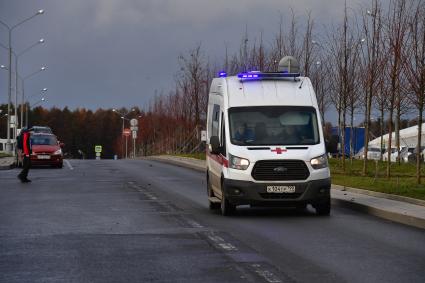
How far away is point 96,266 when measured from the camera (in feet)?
30.7

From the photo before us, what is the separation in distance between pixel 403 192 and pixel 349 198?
4.63 feet

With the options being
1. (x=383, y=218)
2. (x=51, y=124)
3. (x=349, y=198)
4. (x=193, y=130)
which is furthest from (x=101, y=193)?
(x=51, y=124)

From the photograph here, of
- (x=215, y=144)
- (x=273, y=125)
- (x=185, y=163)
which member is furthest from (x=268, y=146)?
(x=185, y=163)

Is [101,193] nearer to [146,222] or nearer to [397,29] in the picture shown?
[146,222]

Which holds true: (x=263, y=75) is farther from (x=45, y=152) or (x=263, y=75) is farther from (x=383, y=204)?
(x=45, y=152)

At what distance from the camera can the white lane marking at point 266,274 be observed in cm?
840

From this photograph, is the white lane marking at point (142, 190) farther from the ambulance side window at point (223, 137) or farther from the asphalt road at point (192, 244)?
the ambulance side window at point (223, 137)

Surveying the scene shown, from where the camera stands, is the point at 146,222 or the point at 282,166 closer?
the point at 146,222

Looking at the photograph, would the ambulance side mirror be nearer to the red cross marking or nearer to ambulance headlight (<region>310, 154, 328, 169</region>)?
the red cross marking

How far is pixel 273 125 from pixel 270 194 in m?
1.49

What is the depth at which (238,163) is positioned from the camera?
15.5m

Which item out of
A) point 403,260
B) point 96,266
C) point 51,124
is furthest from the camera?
point 51,124

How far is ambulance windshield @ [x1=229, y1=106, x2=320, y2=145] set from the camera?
1598cm

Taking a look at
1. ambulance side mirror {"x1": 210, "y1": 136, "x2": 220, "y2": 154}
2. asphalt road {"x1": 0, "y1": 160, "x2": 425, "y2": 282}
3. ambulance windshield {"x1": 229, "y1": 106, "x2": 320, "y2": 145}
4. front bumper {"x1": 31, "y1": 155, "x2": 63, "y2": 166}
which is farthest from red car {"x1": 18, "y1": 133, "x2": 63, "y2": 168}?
ambulance windshield {"x1": 229, "y1": 106, "x2": 320, "y2": 145}
